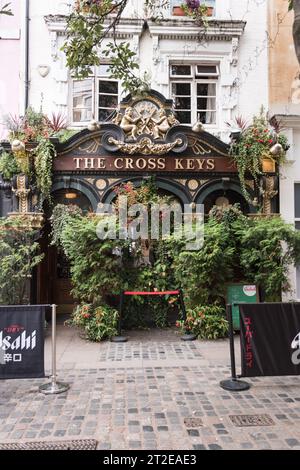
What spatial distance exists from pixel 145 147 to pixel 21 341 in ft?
18.7

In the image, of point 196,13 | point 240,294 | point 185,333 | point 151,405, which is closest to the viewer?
point 151,405

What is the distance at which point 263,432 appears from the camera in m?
4.09

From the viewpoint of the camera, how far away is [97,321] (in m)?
8.02

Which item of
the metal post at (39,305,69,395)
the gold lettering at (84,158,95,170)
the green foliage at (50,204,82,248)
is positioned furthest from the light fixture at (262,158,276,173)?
the metal post at (39,305,69,395)

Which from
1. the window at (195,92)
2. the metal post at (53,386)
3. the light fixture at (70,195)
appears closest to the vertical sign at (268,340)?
the metal post at (53,386)

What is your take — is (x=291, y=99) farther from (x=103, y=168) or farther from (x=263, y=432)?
(x=263, y=432)

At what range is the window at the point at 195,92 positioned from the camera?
34.8ft

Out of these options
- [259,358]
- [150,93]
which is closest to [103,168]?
[150,93]

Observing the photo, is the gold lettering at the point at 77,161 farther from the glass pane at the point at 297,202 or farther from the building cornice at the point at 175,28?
the glass pane at the point at 297,202

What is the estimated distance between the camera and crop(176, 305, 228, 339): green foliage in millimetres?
8039

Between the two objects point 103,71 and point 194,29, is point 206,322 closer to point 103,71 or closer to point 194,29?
point 103,71

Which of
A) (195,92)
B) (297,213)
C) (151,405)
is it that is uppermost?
(195,92)

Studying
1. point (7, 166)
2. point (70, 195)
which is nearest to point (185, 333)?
point (70, 195)

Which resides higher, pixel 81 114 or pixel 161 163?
pixel 81 114
